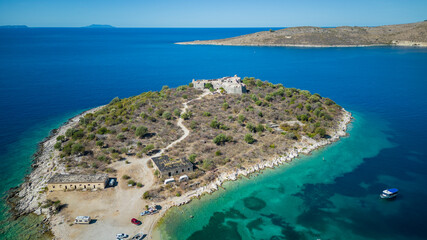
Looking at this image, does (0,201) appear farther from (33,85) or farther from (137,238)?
(33,85)

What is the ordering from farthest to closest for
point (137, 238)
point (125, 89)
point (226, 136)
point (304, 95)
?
point (125, 89) < point (304, 95) < point (226, 136) < point (137, 238)

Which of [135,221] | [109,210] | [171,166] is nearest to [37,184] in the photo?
[109,210]

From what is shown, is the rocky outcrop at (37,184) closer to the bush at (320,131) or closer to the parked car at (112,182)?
the parked car at (112,182)

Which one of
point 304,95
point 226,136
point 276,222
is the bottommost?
point 276,222

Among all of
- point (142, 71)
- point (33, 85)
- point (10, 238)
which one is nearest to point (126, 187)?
point (10, 238)

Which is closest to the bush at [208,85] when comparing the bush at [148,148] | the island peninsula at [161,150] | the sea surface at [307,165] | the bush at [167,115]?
the island peninsula at [161,150]

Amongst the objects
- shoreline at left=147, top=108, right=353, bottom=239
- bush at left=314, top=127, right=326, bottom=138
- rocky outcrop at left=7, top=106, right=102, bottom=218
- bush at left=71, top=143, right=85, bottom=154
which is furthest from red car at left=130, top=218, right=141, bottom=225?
Answer: bush at left=314, top=127, right=326, bottom=138
